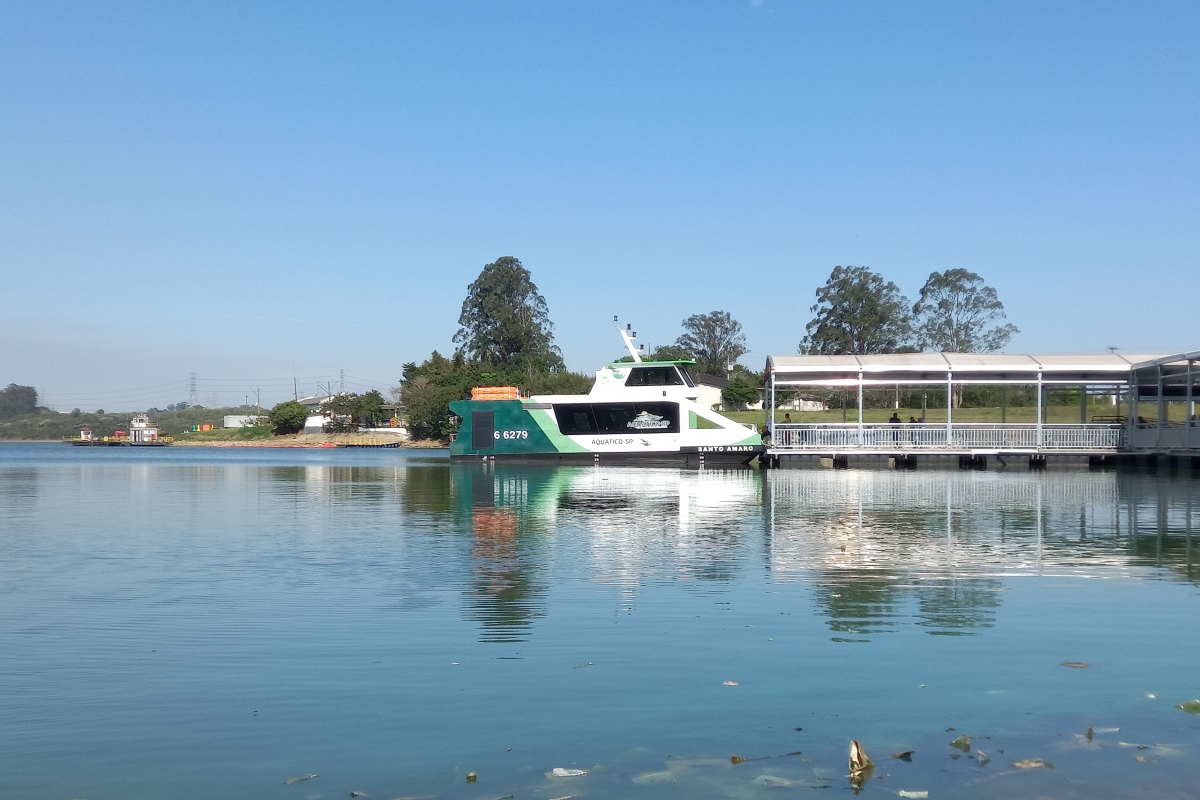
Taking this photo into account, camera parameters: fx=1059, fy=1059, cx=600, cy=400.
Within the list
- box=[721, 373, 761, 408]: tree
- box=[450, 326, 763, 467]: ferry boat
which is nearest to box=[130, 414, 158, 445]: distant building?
box=[721, 373, 761, 408]: tree

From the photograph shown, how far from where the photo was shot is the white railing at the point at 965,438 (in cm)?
3306

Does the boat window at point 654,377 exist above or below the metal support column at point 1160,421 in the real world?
above

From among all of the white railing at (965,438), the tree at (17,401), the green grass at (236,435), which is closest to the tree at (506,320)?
the green grass at (236,435)

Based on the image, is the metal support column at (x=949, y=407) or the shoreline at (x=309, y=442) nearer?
the metal support column at (x=949, y=407)

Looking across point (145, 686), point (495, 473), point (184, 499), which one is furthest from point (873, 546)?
point (495, 473)

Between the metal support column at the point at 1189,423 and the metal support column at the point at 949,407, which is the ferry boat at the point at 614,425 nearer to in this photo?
the metal support column at the point at 949,407

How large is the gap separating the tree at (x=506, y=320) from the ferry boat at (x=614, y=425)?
40205mm

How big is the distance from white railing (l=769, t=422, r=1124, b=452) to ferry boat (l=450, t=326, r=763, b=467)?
257cm

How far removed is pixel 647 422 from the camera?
1442 inches

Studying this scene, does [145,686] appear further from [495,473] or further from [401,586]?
[495,473]

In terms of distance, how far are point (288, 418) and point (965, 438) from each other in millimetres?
69064

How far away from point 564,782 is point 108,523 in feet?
47.5

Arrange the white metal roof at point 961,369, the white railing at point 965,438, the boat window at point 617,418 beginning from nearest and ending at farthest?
the white metal roof at point 961,369 < the white railing at point 965,438 < the boat window at point 617,418

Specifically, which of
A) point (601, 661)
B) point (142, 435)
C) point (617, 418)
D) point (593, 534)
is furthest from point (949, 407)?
point (142, 435)
